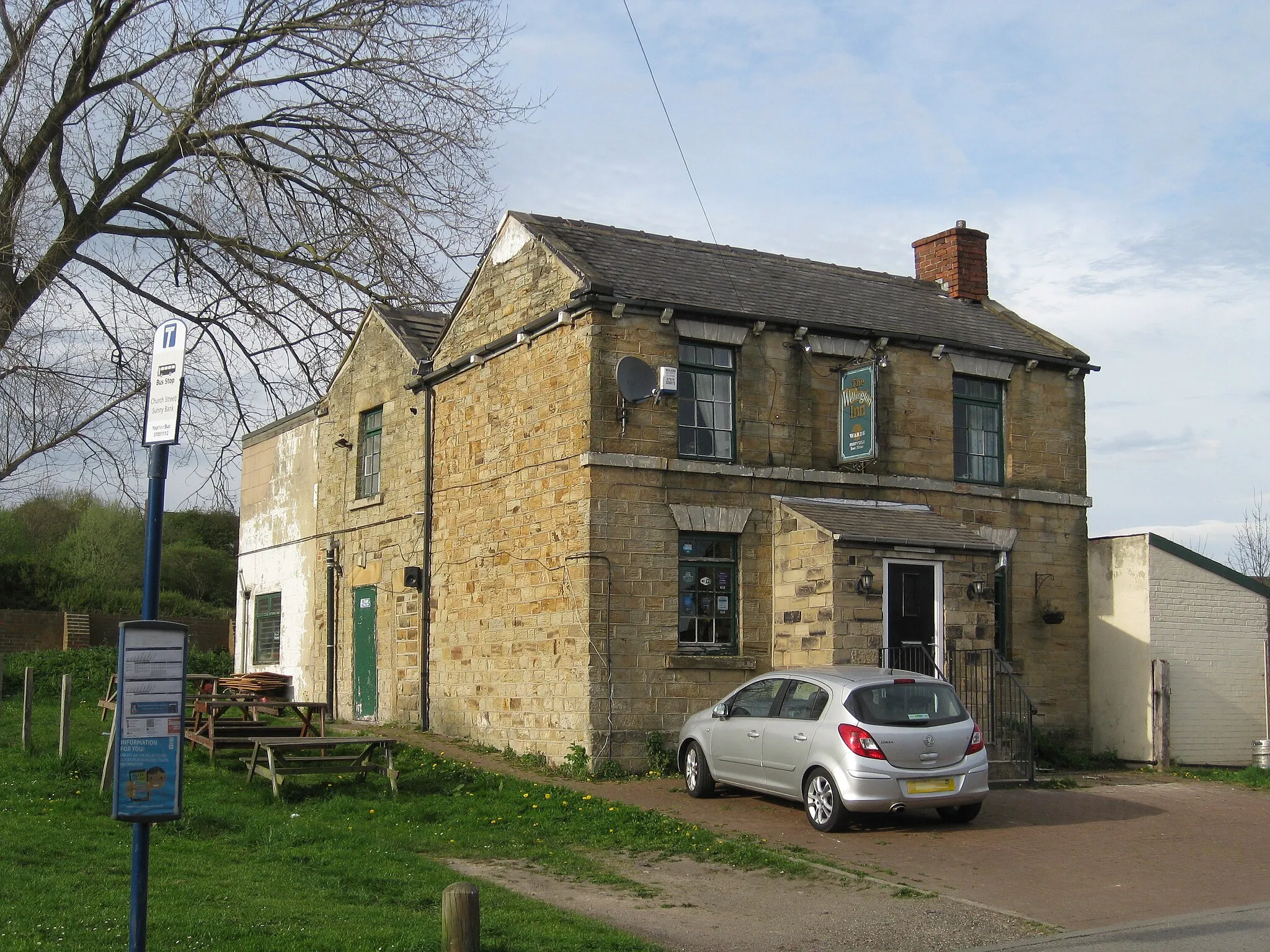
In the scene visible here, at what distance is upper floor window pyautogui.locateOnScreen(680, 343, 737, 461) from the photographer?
1689 centimetres

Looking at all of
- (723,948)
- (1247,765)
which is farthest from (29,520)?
(723,948)

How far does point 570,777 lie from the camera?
15430 mm

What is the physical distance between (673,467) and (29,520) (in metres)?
36.1

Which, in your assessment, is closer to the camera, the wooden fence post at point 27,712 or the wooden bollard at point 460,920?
the wooden bollard at point 460,920

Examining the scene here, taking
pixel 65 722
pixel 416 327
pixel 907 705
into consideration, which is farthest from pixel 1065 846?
pixel 416 327

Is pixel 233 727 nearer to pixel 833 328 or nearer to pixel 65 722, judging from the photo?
pixel 65 722

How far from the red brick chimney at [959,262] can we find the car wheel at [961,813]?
11.2 metres

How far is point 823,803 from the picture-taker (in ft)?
40.2

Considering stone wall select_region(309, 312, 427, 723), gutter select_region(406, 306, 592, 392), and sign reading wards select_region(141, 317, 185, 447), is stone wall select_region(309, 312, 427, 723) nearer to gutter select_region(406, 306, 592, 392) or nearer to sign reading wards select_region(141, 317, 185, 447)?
gutter select_region(406, 306, 592, 392)

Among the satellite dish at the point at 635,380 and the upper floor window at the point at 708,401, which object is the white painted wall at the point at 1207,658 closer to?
the upper floor window at the point at 708,401

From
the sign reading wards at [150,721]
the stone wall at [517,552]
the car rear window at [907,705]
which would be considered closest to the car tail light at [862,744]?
the car rear window at [907,705]

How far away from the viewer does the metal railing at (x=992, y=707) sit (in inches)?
620

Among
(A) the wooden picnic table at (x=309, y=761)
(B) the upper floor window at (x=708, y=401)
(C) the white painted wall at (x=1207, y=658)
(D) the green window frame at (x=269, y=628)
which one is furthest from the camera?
(D) the green window frame at (x=269, y=628)

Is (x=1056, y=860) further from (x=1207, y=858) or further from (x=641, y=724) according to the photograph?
(x=641, y=724)
